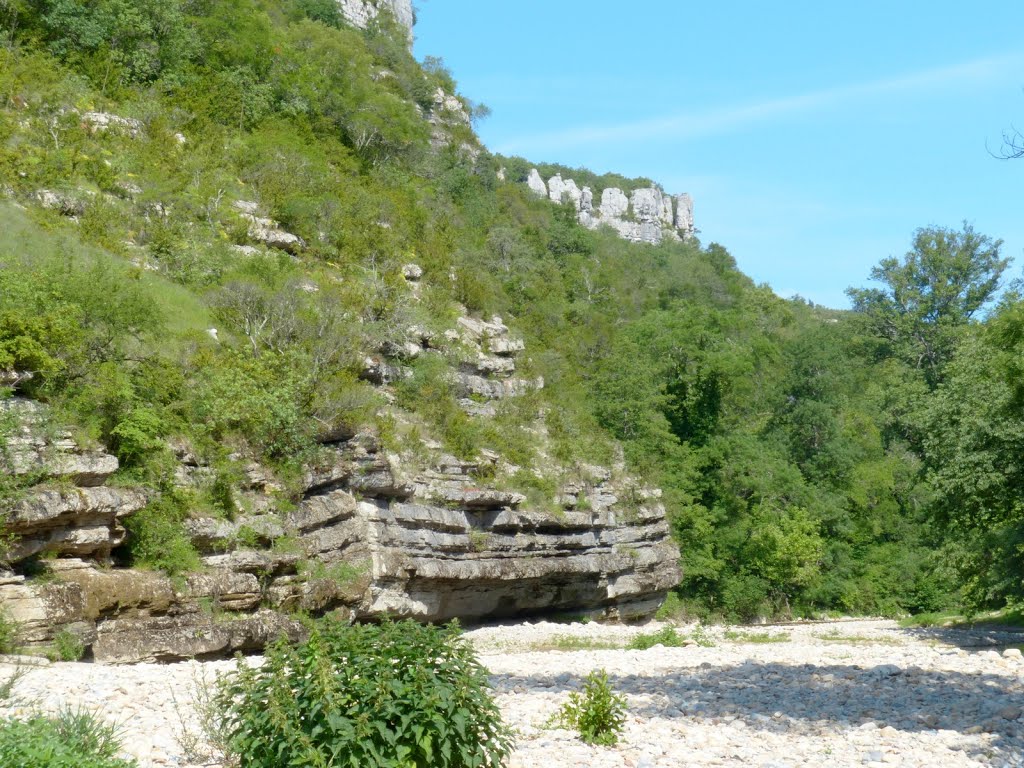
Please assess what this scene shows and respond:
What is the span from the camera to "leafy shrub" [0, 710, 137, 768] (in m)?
6.12

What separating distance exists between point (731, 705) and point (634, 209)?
368 feet

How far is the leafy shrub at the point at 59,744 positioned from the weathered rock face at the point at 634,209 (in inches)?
3747

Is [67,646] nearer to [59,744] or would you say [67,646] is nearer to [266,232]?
[59,744]

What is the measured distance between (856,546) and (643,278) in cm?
1963

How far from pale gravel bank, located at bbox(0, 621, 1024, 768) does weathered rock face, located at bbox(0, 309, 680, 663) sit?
2.51m

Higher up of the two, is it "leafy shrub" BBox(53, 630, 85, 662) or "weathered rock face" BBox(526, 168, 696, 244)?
"weathered rock face" BBox(526, 168, 696, 244)

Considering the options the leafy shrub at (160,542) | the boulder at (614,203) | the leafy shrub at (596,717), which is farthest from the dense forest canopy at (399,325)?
the boulder at (614,203)

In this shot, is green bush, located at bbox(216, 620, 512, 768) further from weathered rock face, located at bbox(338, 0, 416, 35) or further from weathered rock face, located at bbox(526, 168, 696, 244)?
weathered rock face, located at bbox(526, 168, 696, 244)

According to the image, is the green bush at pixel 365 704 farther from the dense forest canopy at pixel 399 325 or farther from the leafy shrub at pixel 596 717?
the dense forest canopy at pixel 399 325

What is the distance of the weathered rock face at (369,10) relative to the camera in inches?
2103

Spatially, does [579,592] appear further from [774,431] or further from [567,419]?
[774,431]

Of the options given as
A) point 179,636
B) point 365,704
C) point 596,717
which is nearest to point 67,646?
point 179,636

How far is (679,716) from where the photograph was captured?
36.2 ft

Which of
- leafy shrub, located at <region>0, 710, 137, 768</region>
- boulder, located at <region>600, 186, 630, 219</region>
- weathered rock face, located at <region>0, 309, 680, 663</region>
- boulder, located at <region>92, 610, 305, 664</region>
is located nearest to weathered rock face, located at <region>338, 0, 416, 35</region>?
weathered rock face, located at <region>0, 309, 680, 663</region>
